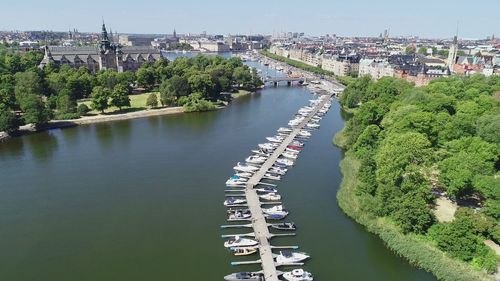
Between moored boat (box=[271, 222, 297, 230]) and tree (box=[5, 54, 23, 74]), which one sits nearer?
moored boat (box=[271, 222, 297, 230])

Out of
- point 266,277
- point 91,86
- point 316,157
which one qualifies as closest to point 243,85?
point 91,86

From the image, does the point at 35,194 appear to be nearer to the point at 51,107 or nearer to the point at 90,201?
the point at 90,201

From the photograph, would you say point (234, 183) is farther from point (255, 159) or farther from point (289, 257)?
point (289, 257)

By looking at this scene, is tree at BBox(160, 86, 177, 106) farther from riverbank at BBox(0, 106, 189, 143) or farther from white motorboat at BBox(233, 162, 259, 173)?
white motorboat at BBox(233, 162, 259, 173)

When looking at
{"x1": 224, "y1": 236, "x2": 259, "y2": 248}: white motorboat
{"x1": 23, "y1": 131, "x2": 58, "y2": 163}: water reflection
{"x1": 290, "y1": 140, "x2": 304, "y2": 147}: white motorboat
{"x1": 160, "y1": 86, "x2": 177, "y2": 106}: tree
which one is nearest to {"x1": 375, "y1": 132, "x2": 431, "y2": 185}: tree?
{"x1": 224, "y1": 236, "x2": 259, "y2": 248}: white motorboat

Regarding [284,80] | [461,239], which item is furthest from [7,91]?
[284,80]

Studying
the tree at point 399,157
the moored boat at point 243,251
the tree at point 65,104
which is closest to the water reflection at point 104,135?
the tree at point 65,104

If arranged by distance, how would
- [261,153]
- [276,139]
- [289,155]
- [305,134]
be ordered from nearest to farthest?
1. [289,155]
2. [261,153]
3. [276,139]
4. [305,134]
